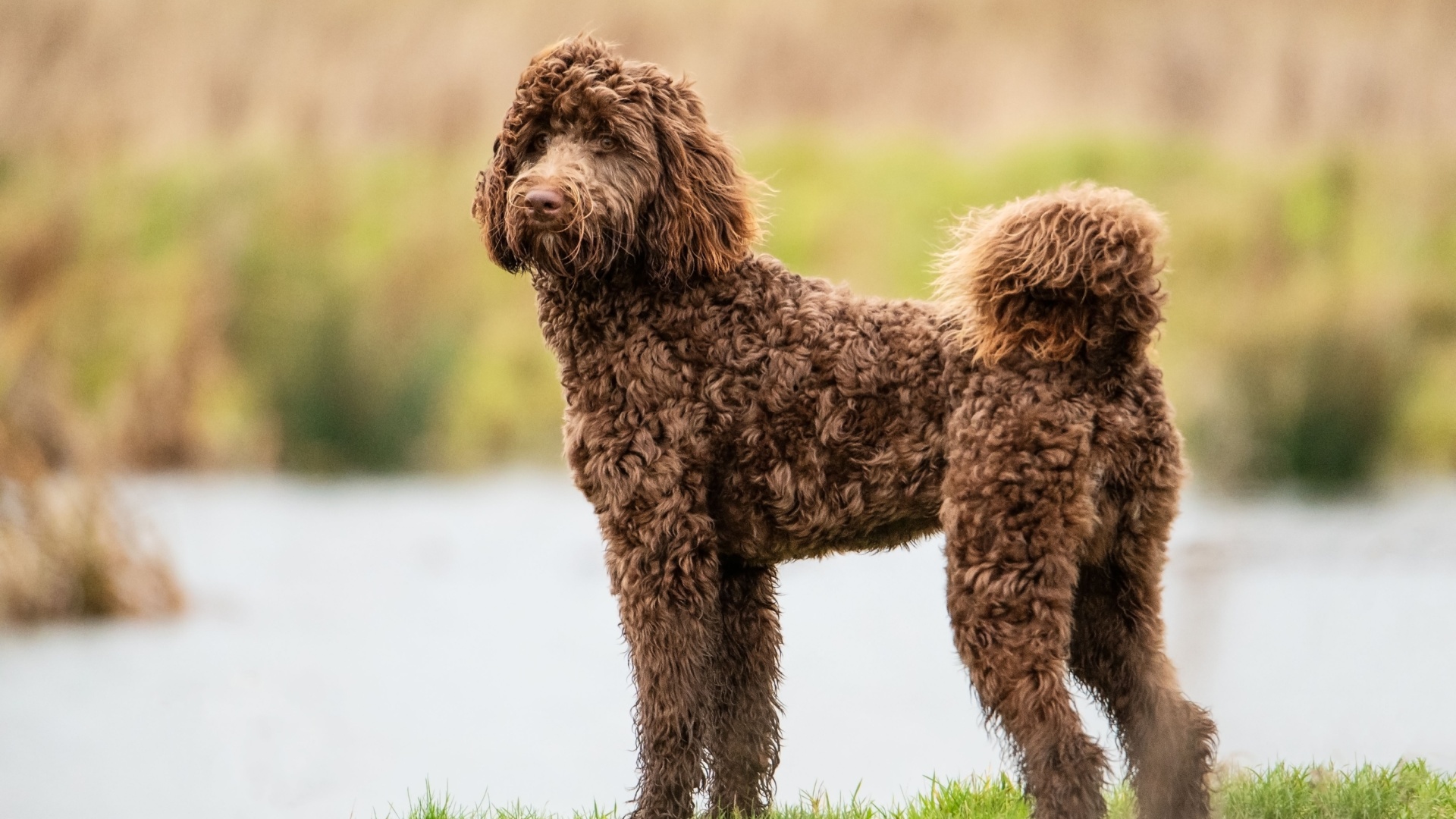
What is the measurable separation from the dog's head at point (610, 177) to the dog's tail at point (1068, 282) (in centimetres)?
92

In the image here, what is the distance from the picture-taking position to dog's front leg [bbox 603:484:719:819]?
4629mm

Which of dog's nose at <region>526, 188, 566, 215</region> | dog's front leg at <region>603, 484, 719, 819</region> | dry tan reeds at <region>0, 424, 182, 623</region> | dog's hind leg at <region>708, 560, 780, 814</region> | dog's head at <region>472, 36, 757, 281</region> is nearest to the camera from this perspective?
dog's nose at <region>526, 188, 566, 215</region>

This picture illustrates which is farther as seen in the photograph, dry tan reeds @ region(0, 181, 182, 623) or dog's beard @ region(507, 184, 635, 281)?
dry tan reeds @ region(0, 181, 182, 623)

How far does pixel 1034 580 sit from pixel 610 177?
6.10ft

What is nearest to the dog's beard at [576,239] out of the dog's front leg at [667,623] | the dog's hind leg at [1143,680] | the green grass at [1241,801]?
the dog's front leg at [667,623]

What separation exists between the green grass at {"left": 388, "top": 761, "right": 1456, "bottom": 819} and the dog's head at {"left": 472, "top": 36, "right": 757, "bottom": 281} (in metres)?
2.14

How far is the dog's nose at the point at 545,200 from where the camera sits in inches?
173

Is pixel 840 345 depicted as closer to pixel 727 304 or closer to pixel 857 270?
pixel 727 304

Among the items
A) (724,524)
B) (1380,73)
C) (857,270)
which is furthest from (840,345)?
(1380,73)

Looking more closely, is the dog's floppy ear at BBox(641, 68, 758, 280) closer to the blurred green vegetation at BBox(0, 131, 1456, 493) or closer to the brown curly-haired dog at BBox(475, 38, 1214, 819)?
the brown curly-haired dog at BBox(475, 38, 1214, 819)

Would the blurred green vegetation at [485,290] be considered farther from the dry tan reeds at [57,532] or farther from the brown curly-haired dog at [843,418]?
the brown curly-haired dog at [843,418]

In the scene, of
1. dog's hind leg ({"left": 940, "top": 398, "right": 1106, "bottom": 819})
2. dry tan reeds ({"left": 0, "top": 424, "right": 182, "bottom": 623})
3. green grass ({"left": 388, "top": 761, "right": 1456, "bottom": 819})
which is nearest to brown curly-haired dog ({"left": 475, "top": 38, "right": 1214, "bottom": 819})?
dog's hind leg ({"left": 940, "top": 398, "right": 1106, "bottom": 819})

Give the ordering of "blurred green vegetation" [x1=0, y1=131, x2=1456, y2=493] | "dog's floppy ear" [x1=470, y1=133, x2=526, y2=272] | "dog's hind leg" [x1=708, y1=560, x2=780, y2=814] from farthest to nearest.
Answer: "blurred green vegetation" [x1=0, y1=131, x2=1456, y2=493], "dog's hind leg" [x1=708, y1=560, x2=780, y2=814], "dog's floppy ear" [x1=470, y1=133, x2=526, y2=272]

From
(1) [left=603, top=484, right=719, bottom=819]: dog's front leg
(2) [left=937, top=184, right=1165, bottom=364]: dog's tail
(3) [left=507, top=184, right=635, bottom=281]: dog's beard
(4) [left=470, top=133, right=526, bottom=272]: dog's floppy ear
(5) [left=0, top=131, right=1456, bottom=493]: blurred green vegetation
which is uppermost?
(5) [left=0, top=131, right=1456, bottom=493]: blurred green vegetation
